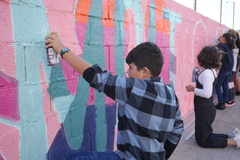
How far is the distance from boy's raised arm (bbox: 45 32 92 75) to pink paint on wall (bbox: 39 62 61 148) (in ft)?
0.81

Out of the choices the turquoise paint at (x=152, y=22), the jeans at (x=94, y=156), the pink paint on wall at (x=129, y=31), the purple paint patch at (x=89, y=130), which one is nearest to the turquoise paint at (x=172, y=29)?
the turquoise paint at (x=152, y=22)

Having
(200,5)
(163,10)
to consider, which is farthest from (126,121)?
(200,5)

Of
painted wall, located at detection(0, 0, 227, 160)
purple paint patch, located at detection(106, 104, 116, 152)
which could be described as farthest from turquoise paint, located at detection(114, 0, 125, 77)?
purple paint patch, located at detection(106, 104, 116, 152)

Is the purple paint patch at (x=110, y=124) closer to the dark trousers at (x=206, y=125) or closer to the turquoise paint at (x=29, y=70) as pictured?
the turquoise paint at (x=29, y=70)

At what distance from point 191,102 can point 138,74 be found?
436 cm

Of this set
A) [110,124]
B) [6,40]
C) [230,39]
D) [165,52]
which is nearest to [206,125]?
[165,52]

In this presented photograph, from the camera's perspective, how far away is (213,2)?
28.0 ft

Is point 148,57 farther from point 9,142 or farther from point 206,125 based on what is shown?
point 206,125

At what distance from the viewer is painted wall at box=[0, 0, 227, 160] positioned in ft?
6.32

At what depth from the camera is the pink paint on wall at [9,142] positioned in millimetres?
1902

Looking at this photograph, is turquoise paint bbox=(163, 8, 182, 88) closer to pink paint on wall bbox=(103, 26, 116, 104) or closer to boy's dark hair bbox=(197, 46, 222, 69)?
boy's dark hair bbox=(197, 46, 222, 69)

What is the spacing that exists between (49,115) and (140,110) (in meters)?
0.90

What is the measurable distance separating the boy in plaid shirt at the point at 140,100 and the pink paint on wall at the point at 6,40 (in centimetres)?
33

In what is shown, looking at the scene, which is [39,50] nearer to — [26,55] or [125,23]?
[26,55]
